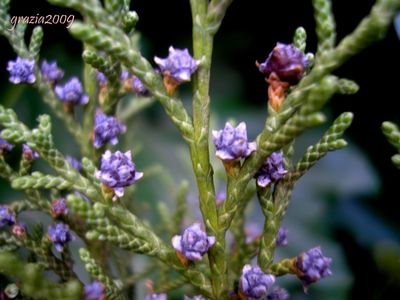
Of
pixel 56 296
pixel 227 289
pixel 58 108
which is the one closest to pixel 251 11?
pixel 58 108

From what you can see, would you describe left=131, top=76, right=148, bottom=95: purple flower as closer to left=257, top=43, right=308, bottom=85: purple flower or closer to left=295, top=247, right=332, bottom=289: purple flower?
left=257, top=43, right=308, bottom=85: purple flower

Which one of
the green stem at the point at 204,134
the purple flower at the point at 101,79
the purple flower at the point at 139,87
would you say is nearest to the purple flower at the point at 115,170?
the green stem at the point at 204,134

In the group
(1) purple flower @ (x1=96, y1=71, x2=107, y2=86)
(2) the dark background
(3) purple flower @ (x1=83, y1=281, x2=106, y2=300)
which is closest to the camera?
(3) purple flower @ (x1=83, y1=281, x2=106, y2=300)

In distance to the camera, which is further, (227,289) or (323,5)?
(227,289)

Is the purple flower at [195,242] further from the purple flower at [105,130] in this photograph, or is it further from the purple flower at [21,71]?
the purple flower at [21,71]

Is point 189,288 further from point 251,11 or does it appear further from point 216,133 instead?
point 251,11

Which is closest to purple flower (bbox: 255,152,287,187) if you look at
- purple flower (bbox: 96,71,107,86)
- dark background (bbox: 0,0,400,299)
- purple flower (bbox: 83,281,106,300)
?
purple flower (bbox: 83,281,106,300)
